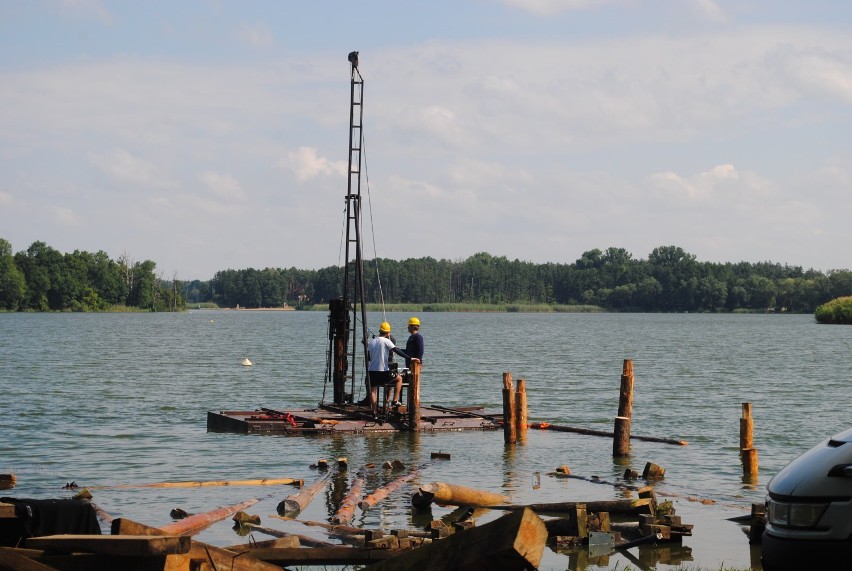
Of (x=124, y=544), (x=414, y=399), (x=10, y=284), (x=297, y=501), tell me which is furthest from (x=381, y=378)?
(x=10, y=284)

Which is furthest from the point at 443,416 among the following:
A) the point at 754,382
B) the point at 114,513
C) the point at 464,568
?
the point at 754,382

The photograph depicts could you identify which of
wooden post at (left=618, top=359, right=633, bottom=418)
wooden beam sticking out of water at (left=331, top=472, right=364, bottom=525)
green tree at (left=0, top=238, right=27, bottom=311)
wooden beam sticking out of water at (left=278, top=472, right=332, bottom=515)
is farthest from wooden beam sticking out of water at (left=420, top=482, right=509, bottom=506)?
green tree at (left=0, top=238, right=27, bottom=311)

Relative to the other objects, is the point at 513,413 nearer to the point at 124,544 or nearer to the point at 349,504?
the point at 349,504

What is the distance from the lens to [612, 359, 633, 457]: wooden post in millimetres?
22016

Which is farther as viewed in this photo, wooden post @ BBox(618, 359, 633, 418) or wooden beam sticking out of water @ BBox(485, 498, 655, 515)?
wooden post @ BBox(618, 359, 633, 418)

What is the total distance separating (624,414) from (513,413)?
8.38 feet

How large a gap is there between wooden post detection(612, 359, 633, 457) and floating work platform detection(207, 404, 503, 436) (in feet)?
14.6

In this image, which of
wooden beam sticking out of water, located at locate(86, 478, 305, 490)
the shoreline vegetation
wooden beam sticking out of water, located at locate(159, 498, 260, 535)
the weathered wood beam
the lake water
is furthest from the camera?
the shoreline vegetation

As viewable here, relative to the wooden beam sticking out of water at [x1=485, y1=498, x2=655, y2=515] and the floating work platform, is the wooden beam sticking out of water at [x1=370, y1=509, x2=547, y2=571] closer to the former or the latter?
the wooden beam sticking out of water at [x1=485, y1=498, x2=655, y2=515]

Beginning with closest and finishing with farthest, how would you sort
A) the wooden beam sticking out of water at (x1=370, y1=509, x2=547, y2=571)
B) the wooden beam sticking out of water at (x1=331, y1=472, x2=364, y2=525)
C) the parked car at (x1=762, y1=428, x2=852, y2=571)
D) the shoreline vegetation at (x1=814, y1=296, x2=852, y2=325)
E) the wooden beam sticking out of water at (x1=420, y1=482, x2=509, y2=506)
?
the parked car at (x1=762, y1=428, x2=852, y2=571) → the wooden beam sticking out of water at (x1=370, y1=509, x2=547, y2=571) → the wooden beam sticking out of water at (x1=420, y1=482, x2=509, y2=506) → the wooden beam sticking out of water at (x1=331, y1=472, x2=364, y2=525) → the shoreline vegetation at (x1=814, y1=296, x2=852, y2=325)

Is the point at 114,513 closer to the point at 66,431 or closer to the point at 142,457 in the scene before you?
the point at 142,457

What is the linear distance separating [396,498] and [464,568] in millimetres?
9359

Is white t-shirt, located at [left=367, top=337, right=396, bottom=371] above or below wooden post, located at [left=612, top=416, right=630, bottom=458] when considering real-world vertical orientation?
above

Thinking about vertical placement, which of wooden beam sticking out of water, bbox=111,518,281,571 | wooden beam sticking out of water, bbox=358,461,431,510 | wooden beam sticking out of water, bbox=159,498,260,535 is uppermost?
wooden beam sticking out of water, bbox=111,518,281,571
